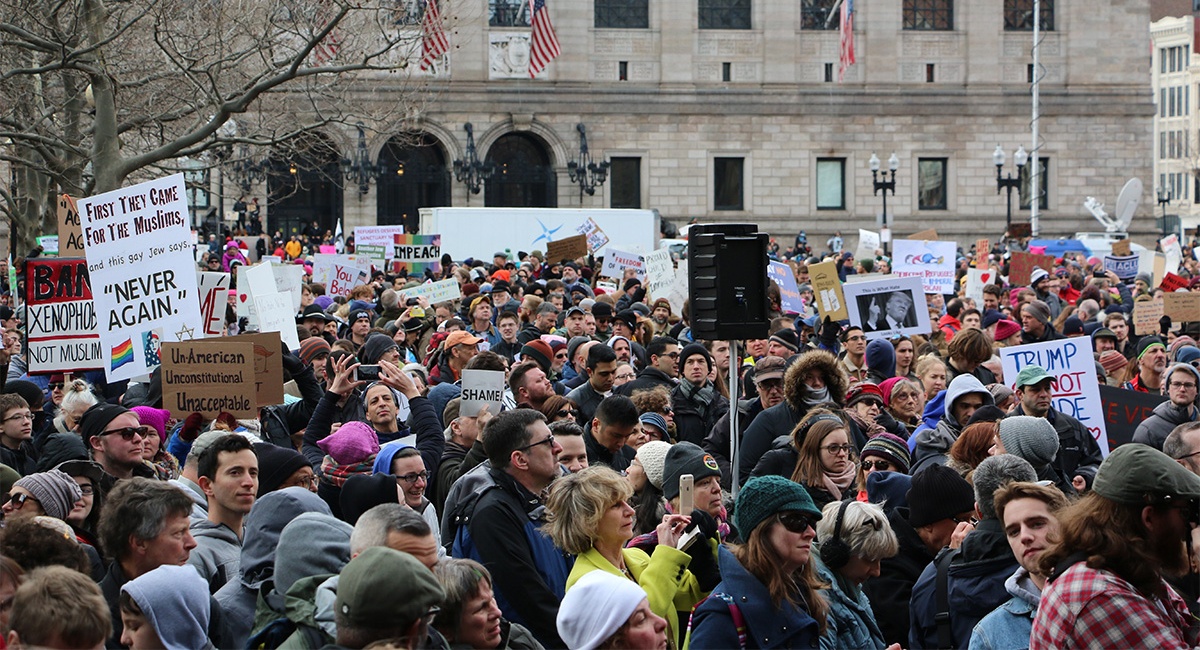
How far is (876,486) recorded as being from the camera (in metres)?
7.02

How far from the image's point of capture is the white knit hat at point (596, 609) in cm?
445

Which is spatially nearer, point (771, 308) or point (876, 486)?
point (876, 486)

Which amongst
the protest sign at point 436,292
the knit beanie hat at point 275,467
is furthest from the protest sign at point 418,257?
the knit beanie hat at point 275,467

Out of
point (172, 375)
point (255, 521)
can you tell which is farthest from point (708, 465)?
point (172, 375)

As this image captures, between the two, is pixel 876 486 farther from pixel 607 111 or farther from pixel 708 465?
pixel 607 111

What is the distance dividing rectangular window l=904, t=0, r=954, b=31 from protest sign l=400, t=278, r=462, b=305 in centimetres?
3670

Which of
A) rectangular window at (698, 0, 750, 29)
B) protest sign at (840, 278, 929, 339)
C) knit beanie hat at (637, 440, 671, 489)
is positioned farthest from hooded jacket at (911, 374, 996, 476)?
rectangular window at (698, 0, 750, 29)

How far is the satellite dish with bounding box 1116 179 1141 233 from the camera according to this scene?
47781 mm

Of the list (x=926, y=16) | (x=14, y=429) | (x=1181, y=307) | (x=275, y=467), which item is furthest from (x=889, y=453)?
(x=926, y=16)

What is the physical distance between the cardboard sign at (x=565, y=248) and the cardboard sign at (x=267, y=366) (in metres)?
15.4

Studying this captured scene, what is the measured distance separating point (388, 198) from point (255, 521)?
4423 centimetres

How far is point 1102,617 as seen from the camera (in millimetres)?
4113

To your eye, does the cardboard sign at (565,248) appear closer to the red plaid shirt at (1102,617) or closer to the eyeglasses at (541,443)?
the eyeglasses at (541,443)

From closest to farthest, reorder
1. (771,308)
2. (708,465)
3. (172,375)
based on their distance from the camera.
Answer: (708,465)
(172,375)
(771,308)
